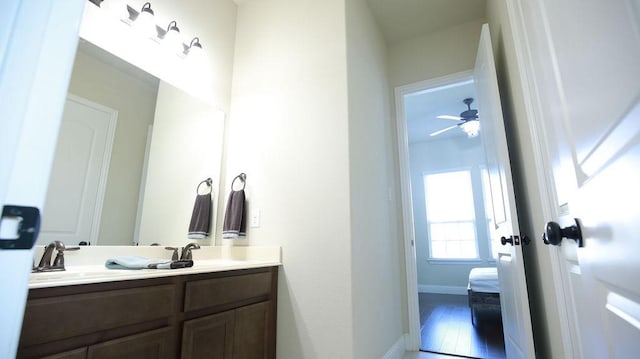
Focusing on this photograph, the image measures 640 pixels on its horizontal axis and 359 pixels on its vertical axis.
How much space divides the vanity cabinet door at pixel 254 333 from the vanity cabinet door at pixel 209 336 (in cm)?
5

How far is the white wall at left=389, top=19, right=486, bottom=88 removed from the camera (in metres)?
2.78

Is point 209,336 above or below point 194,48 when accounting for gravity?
below

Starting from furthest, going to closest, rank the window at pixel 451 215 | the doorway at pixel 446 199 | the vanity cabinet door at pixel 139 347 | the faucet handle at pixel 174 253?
the window at pixel 451 215, the doorway at pixel 446 199, the faucet handle at pixel 174 253, the vanity cabinet door at pixel 139 347

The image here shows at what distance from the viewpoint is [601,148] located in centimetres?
60

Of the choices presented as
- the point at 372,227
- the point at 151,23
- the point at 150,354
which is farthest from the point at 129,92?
the point at 372,227

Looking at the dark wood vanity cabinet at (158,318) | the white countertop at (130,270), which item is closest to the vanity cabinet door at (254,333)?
the dark wood vanity cabinet at (158,318)

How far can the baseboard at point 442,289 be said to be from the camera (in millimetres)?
5344

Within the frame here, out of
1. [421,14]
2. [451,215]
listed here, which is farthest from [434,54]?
[451,215]

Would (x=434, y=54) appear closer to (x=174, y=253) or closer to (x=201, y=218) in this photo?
(x=201, y=218)

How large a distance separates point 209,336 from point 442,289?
5.18 m

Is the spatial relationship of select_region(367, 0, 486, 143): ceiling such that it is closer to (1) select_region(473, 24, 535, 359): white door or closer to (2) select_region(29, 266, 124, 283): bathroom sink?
(1) select_region(473, 24, 535, 359): white door

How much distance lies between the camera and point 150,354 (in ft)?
3.72

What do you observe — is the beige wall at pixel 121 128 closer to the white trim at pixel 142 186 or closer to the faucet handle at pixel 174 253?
the white trim at pixel 142 186

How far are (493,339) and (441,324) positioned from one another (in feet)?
1.95
